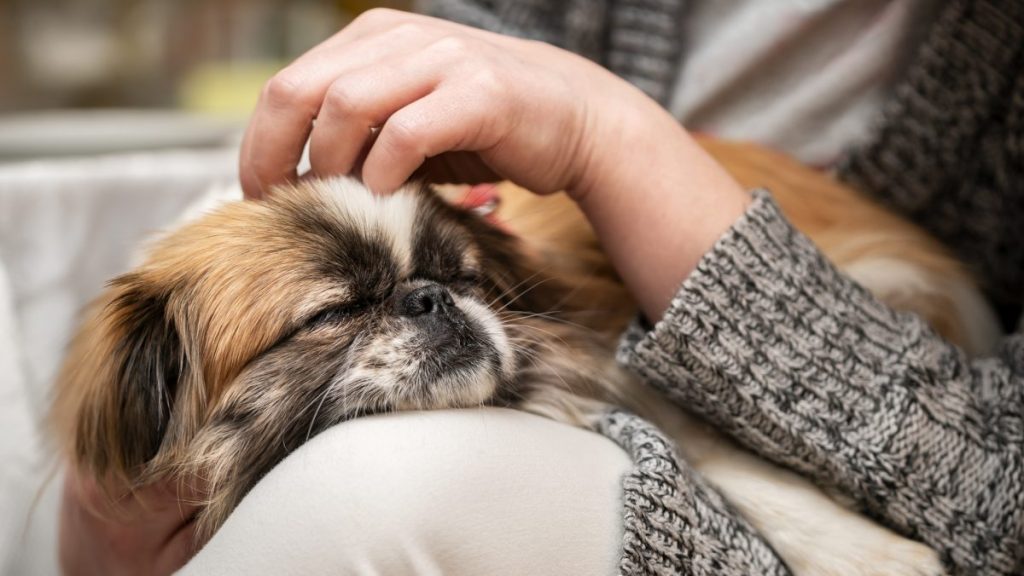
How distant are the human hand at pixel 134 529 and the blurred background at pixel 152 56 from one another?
137cm

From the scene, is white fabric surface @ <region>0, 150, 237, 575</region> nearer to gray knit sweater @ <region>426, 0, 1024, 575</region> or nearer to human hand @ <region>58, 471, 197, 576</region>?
human hand @ <region>58, 471, 197, 576</region>

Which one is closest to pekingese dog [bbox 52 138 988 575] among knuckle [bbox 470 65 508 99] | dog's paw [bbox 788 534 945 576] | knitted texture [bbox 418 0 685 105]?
dog's paw [bbox 788 534 945 576]

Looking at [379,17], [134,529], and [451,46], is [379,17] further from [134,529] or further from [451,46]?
[134,529]

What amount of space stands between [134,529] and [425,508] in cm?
41

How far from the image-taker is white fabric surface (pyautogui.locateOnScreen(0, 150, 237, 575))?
1175mm

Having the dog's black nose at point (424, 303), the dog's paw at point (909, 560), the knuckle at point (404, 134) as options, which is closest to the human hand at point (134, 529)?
the dog's black nose at point (424, 303)

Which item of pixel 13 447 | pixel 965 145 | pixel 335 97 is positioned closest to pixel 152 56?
pixel 13 447

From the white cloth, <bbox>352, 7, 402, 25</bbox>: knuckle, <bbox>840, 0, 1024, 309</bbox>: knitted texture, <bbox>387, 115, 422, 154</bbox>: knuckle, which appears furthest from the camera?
the white cloth

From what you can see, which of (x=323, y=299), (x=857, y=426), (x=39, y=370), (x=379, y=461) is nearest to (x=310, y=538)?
(x=379, y=461)

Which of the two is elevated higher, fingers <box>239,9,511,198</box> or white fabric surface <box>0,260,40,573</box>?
fingers <box>239,9,511,198</box>

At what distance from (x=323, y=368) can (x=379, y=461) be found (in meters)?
0.14

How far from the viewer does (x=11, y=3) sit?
239 centimetres

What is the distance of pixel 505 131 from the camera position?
0.82 metres

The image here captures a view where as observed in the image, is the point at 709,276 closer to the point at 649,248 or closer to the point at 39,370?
the point at 649,248
